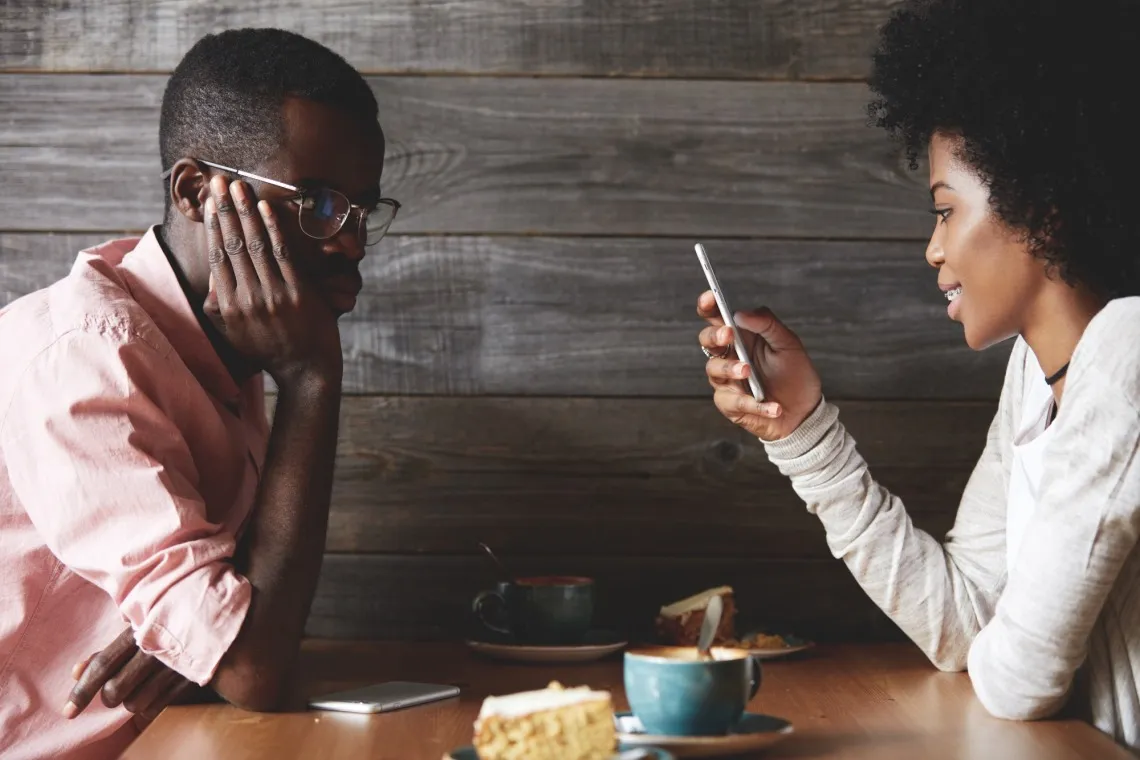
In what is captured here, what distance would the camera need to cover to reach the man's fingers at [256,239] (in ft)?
3.97

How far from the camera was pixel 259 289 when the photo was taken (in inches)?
47.7

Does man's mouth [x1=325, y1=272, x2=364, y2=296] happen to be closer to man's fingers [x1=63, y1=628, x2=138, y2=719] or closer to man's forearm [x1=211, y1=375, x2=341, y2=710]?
man's forearm [x1=211, y1=375, x2=341, y2=710]

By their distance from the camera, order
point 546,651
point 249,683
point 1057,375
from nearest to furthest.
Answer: point 249,683, point 1057,375, point 546,651

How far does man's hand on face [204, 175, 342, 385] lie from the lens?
3.97 feet

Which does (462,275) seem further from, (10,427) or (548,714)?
(548,714)

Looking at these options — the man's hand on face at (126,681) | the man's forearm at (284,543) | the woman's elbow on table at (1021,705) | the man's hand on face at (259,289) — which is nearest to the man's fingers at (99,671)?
the man's hand on face at (126,681)

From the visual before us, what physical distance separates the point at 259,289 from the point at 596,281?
0.56 metres

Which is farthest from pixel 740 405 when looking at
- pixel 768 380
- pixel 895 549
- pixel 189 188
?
pixel 189 188

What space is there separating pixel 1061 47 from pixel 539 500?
2.91 ft

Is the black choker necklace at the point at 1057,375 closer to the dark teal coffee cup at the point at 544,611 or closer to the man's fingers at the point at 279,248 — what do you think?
the dark teal coffee cup at the point at 544,611

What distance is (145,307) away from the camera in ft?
4.06

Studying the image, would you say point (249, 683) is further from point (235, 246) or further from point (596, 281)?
point (596, 281)

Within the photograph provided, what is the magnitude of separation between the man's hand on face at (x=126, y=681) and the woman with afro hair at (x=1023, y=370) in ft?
2.19

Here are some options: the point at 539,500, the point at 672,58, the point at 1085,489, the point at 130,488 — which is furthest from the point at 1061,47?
the point at 130,488
